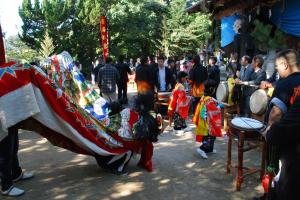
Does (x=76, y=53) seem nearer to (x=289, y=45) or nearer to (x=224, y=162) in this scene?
(x=289, y=45)

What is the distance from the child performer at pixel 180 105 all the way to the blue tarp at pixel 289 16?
2934 mm

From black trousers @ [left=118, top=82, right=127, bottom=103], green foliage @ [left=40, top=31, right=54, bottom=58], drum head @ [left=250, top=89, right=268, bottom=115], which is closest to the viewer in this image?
drum head @ [left=250, top=89, right=268, bottom=115]

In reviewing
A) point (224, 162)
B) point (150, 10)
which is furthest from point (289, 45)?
point (150, 10)

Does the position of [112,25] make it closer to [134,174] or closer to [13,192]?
[134,174]

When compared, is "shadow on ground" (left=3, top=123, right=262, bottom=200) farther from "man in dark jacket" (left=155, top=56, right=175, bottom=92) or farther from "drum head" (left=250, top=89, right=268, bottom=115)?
"man in dark jacket" (left=155, top=56, right=175, bottom=92)

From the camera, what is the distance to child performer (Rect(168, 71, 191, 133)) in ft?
23.0

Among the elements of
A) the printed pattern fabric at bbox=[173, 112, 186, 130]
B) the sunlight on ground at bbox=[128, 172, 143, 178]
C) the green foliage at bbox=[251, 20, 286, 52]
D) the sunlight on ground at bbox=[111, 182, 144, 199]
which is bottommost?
the sunlight on ground at bbox=[111, 182, 144, 199]

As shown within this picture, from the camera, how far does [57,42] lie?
81.3 feet

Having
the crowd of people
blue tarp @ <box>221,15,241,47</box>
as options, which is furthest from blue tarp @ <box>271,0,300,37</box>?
blue tarp @ <box>221,15,241,47</box>

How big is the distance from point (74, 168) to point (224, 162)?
2.30 metres

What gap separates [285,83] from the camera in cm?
313

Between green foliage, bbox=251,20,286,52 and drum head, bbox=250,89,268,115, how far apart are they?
2745 millimetres

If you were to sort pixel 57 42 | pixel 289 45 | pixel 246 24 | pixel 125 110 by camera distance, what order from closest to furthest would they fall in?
pixel 125 110 < pixel 289 45 < pixel 246 24 < pixel 57 42

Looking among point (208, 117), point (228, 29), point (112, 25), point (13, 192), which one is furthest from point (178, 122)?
→ point (112, 25)
